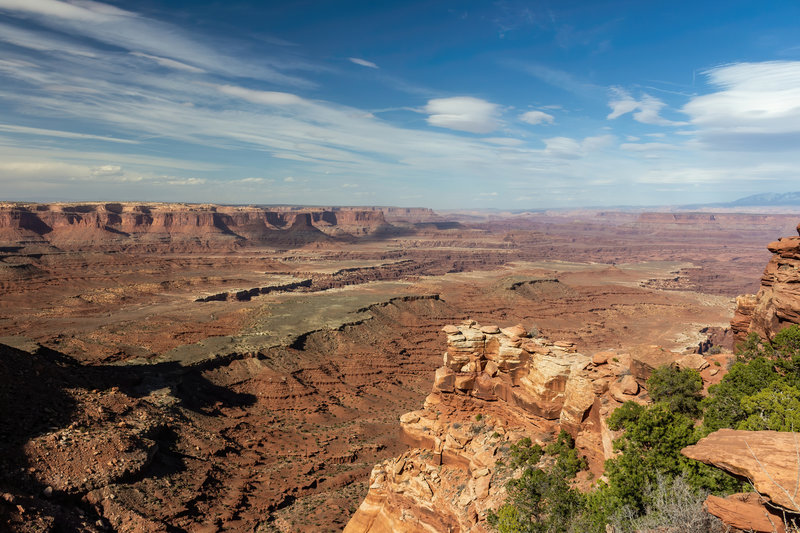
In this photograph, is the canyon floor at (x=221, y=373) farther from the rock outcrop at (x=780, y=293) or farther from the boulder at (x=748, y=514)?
the rock outcrop at (x=780, y=293)

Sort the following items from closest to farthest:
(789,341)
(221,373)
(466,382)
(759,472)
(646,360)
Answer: (759,472) → (789,341) → (646,360) → (466,382) → (221,373)

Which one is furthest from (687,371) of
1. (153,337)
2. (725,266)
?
(725,266)

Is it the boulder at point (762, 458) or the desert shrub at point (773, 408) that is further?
the desert shrub at point (773, 408)

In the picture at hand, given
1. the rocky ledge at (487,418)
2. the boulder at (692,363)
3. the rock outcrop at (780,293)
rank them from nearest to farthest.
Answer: the rocky ledge at (487,418) < the rock outcrop at (780,293) < the boulder at (692,363)

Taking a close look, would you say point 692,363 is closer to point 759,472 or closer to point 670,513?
point 670,513

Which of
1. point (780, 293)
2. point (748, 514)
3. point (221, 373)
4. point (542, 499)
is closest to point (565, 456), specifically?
point (542, 499)

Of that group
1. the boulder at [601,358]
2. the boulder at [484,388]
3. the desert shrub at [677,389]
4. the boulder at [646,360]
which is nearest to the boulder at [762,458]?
the desert shrub at [677,389]
